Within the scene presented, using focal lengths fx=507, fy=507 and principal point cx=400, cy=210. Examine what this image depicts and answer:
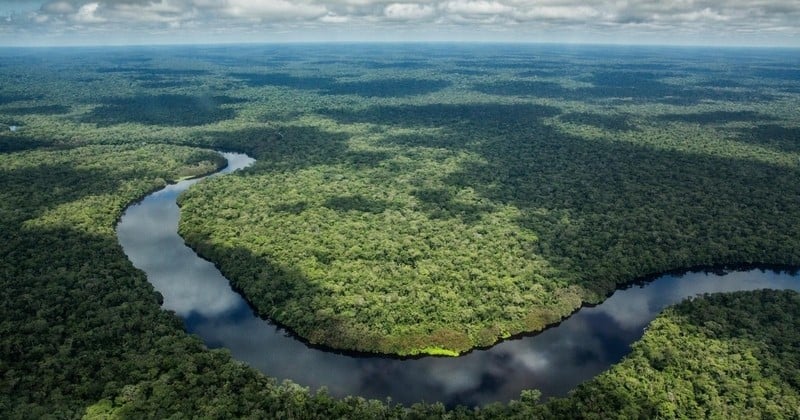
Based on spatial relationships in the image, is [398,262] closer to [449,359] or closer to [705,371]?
[449,359]

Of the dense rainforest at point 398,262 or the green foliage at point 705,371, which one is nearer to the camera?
the green foliage at point 705,371

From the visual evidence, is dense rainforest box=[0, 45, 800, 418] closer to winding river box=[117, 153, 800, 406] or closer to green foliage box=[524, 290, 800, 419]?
green foliage box=[524, 290, 800, 419]

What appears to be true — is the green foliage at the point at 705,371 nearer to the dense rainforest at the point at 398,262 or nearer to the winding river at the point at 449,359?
the dense rainforest at the point at 398,262

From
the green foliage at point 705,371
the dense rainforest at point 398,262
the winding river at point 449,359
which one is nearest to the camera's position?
the green foliage at point 705,371

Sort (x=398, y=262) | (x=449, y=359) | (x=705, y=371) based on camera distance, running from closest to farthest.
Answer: (x=705, y=371), (x=449, y=359), (x=398, y=262)

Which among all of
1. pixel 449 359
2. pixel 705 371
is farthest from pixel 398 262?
pixel 705 371

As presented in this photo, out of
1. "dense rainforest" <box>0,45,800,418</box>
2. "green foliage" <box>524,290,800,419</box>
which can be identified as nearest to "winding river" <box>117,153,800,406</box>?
"dense rainforest" <box>0,45,800,418</box>

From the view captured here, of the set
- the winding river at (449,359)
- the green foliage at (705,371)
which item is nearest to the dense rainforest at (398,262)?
the green foliage at (705,371)

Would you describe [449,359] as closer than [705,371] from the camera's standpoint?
No
